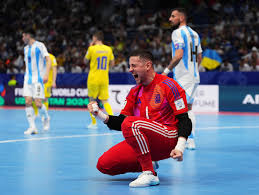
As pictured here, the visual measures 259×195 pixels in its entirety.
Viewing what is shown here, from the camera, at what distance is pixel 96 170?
646 cm

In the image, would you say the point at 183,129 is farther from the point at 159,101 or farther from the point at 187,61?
the point at 187,61

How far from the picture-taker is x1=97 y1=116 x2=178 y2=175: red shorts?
5.35m

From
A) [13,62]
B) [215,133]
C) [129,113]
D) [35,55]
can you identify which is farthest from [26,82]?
[13,62]

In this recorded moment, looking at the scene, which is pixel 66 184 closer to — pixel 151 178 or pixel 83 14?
pixel 151 178

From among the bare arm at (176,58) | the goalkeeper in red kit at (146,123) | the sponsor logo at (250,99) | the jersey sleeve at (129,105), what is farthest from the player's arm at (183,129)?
the sponsor logo at (250,99)

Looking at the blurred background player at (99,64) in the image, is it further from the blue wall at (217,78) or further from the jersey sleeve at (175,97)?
the jersey sleeve at (175,97)

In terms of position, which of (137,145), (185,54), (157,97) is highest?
(185,54)

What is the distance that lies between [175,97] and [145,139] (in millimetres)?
509

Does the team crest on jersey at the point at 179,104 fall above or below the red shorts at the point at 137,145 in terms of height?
above

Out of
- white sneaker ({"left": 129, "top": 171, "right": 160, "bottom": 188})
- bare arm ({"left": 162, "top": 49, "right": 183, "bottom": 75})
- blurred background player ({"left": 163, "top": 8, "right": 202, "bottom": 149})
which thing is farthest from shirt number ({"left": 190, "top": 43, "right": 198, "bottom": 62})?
white sneaker ({"left": 129, "top": 171, "right": 160, "bottom": 188})

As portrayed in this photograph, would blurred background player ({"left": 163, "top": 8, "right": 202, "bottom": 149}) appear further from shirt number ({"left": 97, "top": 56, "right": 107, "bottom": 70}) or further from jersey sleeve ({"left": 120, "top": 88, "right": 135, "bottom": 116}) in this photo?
shirt number ({"left": 97, "top": 56, "right": 107, "bottom": 70})

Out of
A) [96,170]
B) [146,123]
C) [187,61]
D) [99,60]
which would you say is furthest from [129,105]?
[99,60]

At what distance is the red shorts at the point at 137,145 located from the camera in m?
5.35

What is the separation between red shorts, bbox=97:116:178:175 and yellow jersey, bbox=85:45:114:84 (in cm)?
740
